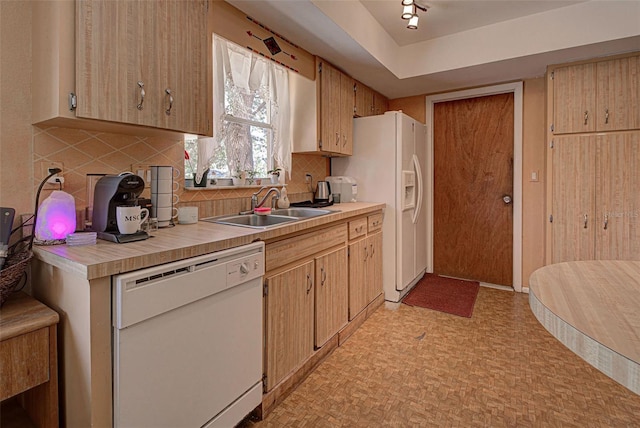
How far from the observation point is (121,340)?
3.65ft

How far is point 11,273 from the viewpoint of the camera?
1168 mm

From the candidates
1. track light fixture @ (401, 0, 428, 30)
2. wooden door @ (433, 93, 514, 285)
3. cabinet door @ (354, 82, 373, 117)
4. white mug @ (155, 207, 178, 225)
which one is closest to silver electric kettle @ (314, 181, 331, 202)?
cabinet door @ (354, 82, 373, 117)

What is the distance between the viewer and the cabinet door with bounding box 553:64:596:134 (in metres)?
2.98

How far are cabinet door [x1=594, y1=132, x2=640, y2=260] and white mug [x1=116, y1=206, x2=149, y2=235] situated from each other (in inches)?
142

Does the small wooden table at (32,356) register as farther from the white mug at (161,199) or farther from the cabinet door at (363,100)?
the cabinet door at (363,100)

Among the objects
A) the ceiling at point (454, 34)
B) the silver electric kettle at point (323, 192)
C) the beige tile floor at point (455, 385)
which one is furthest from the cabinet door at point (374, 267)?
the ceiling at point (454, 34)

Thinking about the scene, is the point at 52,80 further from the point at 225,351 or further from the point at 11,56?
the point at 225,351

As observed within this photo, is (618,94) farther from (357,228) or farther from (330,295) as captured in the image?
(330,295)

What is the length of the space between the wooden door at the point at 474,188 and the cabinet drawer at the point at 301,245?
2159 mm

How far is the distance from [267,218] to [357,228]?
77cm

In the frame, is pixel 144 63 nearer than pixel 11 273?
No

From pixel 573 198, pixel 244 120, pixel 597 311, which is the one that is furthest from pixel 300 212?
pixel 573 198

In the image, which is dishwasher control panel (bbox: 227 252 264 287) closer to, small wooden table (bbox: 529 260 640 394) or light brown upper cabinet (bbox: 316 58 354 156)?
small wooden table (bbox: 529 260 640 394)

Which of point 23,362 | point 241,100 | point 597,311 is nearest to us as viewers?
point 597,311
